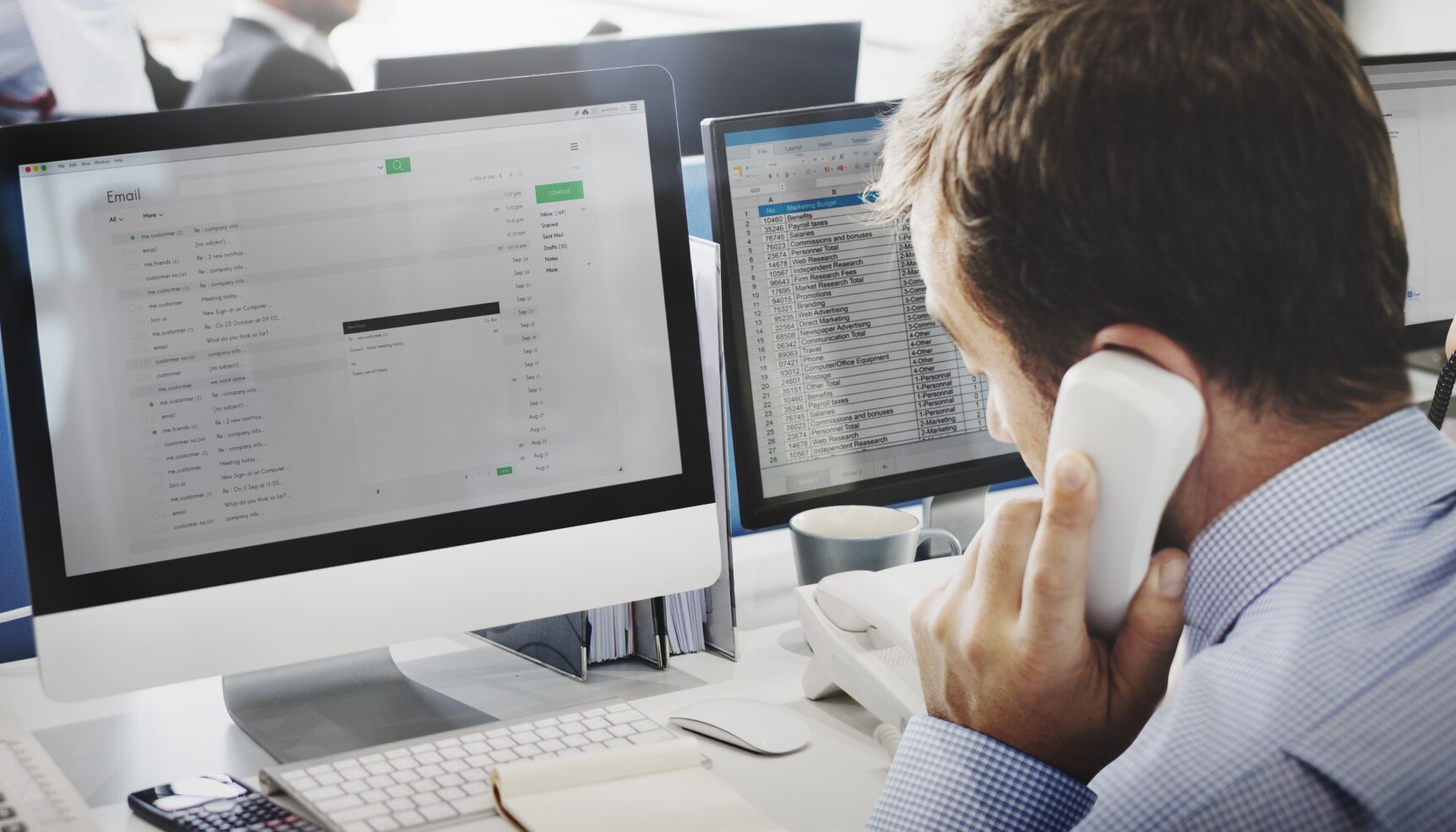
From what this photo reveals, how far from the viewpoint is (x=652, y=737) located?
0.82m

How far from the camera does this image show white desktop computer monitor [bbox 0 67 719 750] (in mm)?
796

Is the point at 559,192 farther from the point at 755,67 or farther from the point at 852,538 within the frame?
the point at 755,67

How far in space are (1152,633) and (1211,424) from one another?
0.13 m

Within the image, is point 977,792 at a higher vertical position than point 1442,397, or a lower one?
lower

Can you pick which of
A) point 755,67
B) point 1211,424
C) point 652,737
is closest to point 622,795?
point 652,737

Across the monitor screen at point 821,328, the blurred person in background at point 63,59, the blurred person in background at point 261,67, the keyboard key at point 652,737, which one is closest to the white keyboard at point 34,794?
the keyboard key at point 652,737

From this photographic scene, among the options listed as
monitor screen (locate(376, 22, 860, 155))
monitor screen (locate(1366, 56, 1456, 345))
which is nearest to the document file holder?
monitor screen (locate(376, 22, 860, 155))

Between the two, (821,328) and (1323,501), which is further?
(821,328)

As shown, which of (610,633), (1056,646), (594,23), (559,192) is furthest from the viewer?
(594,23)

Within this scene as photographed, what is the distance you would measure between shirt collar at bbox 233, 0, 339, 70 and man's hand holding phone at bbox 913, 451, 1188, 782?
226 cm

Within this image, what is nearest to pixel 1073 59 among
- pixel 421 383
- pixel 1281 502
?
pixel 1281 502

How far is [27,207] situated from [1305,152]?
0.77 m

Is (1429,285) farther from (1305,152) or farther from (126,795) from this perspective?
(126,795)

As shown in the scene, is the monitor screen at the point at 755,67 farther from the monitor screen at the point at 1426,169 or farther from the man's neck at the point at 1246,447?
the man's neck at the point at 1246,447
